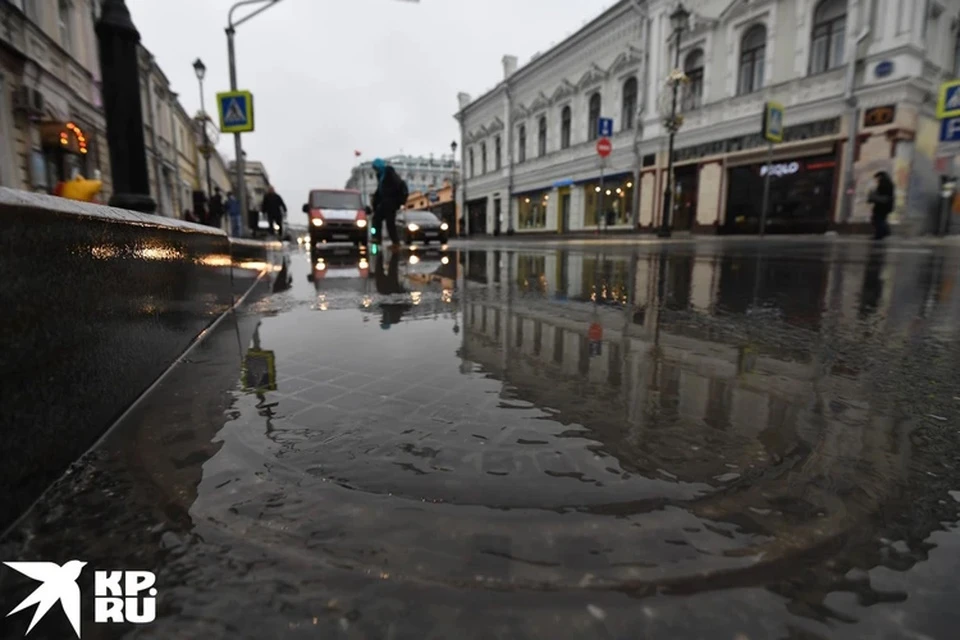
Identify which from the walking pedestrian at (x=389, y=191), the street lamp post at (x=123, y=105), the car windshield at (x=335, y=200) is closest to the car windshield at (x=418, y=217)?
the car windshield at (x=335, y=200)

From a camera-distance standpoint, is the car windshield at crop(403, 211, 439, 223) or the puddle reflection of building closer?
the puddle reflection of building

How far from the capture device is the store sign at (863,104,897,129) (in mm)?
15812

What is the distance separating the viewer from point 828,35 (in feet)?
56.9

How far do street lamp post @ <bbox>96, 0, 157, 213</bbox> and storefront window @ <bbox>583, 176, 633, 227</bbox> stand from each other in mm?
22739

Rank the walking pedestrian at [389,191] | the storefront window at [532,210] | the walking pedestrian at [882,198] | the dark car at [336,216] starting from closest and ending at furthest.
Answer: the walking pedestrian at [389,191] → the walking pedestrian at [882,198] → the dark car at [336,216] → the storefront window at [532,210]

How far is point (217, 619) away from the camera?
83 centimetres

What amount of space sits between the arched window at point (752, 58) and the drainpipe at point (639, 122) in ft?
15.0

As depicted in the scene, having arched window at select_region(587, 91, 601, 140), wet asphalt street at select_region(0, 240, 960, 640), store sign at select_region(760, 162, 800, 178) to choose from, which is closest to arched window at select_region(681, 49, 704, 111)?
store sign at select_region(760, 162, 800, 178)

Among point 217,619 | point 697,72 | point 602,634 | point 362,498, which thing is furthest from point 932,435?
point 697,72

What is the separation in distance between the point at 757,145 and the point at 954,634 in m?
22.2

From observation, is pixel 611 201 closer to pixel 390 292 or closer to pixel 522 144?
pixel 522 144

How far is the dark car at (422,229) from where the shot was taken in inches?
603

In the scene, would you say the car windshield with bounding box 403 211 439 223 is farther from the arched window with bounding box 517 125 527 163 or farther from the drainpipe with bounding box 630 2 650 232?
the arched window with bounding box 517 125 527 163
